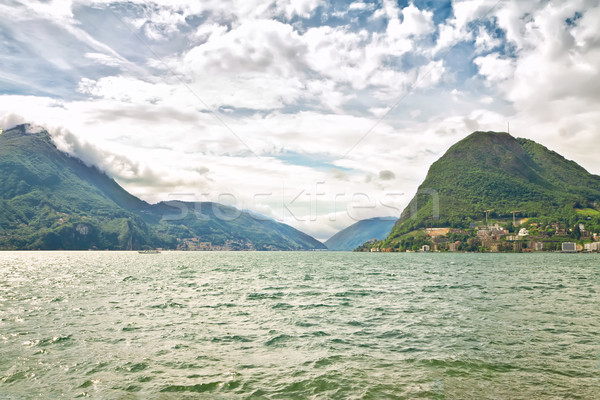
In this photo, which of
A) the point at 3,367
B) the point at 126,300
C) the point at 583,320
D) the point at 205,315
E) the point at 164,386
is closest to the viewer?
the point at 164,386

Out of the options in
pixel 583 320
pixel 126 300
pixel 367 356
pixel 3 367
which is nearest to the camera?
pixel 3 367

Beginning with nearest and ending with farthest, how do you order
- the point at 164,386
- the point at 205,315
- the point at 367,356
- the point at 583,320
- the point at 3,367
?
the point at 164,386 < the point at 3,367 < the point at 367,356 < the point at 583,320 < the point at 205,315

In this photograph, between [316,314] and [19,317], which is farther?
[316,314]

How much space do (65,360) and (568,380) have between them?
1965 cm

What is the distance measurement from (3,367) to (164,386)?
7311 millimetres

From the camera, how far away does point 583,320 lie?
77.3ft

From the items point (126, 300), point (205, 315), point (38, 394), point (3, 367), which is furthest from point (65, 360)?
point (126, 300)

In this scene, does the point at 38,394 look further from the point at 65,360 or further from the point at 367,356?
the point at 367,356

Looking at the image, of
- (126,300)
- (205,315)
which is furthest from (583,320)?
(126,300)

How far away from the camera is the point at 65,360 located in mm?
15742

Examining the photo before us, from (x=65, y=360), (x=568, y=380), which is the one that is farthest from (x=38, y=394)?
(x=568, y=380)

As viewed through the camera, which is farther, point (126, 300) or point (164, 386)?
point (126, 300)

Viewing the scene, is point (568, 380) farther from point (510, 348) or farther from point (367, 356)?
point (367, 356)

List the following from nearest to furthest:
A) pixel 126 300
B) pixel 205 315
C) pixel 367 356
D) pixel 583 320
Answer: pixel 367 356
pixel 583 320
pixel 205 315
pixel 126 300
